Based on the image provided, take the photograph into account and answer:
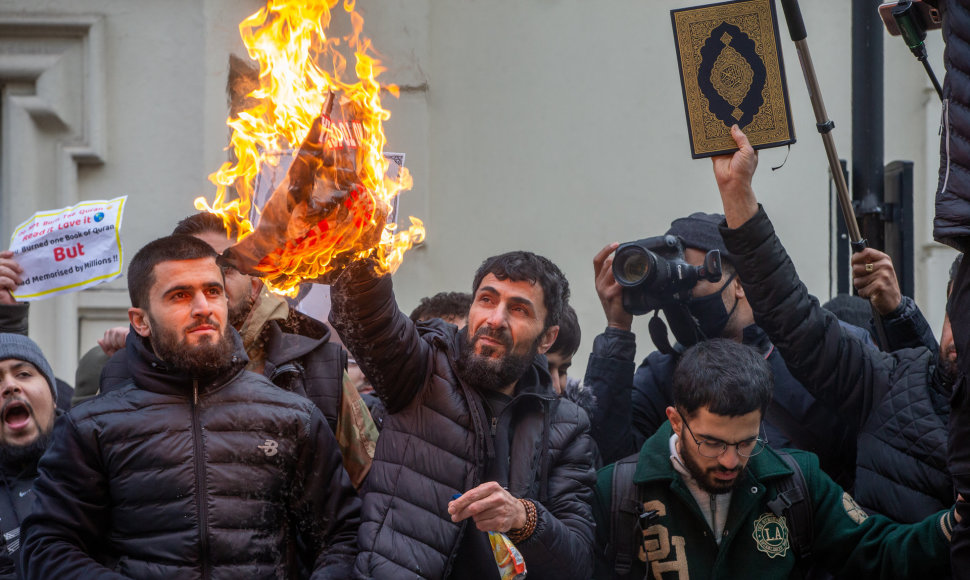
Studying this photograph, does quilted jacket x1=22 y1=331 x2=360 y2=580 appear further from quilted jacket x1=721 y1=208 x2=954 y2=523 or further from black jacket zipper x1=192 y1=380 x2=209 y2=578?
quilted jacket x1=721 y1=208 x2=954 y2=523

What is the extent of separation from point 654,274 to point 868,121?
5.08 ft

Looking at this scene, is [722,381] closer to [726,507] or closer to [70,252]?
[726,507]

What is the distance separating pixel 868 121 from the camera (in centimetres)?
456

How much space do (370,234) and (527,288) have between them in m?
0.87

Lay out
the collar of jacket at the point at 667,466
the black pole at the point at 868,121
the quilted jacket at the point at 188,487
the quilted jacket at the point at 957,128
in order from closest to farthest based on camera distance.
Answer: the quilted jacket at the point at 957,128 → the quilted jacket at the point at 188,487 → the collar of jacket at the point at 667,466 → the black pole at the point at 868,121

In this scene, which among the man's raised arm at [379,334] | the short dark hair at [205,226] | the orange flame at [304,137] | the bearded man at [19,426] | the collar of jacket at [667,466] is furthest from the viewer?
the short dark hair at [205,226]

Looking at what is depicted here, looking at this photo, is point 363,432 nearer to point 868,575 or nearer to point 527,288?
point 527,288

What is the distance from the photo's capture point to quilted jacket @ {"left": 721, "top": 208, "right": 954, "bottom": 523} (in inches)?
126

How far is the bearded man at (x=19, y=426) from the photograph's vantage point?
347 centimetres

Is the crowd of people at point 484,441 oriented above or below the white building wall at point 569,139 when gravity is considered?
below

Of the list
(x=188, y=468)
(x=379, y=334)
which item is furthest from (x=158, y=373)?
(x=379, y=334)

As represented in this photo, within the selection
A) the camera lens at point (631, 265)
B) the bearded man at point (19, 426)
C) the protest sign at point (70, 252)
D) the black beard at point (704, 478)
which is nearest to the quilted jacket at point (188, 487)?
the bearded man at point (19, 426)

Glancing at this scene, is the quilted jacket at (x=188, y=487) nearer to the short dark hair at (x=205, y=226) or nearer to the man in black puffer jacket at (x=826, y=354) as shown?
the short dark hair at (x=205, y=226)

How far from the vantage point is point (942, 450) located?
3102mm
